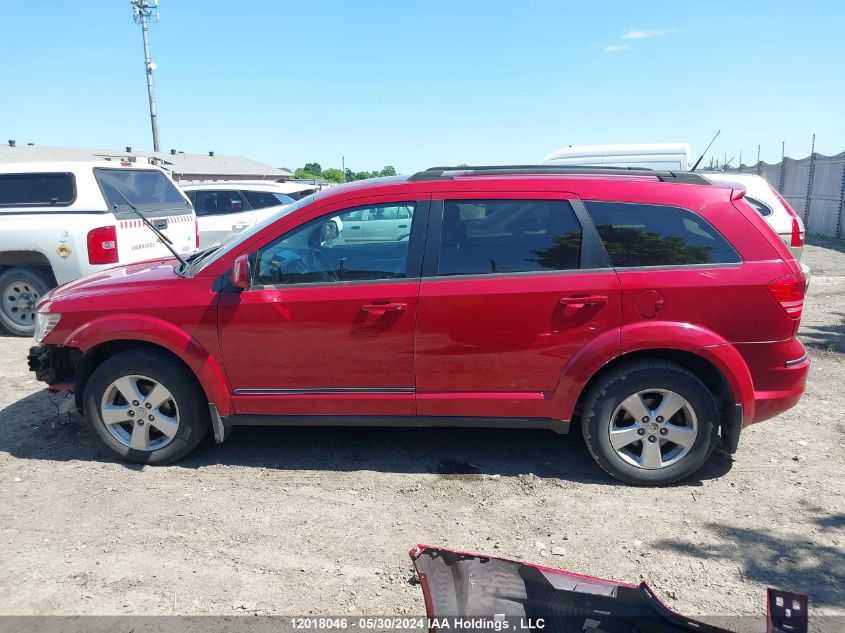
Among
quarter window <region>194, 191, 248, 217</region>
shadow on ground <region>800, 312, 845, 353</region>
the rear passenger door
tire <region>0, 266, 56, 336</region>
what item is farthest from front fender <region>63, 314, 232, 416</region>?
quarter window <region>194, 191, 248, 217</region>

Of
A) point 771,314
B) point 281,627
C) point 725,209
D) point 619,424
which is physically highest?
point 725,209

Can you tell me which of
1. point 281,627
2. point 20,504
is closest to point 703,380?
point 281,627

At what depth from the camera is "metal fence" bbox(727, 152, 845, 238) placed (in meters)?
17.6

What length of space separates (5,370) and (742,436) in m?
6.67

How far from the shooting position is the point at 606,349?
3.78 meters

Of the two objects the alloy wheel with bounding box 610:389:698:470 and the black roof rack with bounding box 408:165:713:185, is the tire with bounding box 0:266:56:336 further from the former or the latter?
the alloy wheel with bounding box 610:389:698:470

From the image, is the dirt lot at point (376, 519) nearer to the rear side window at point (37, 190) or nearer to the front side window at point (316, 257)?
the front side window at point (316, 257)

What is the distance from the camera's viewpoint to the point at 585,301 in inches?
149

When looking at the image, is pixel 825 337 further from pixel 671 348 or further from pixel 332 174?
Result: pixel 332 174

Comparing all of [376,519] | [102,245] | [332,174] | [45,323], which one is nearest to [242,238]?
[45,323]

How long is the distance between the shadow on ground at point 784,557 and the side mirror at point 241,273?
277 centimetres

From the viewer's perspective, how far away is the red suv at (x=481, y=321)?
12.4ft

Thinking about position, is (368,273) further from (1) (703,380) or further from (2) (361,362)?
(1) (703,380)

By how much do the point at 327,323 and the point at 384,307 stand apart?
0.37 meters
